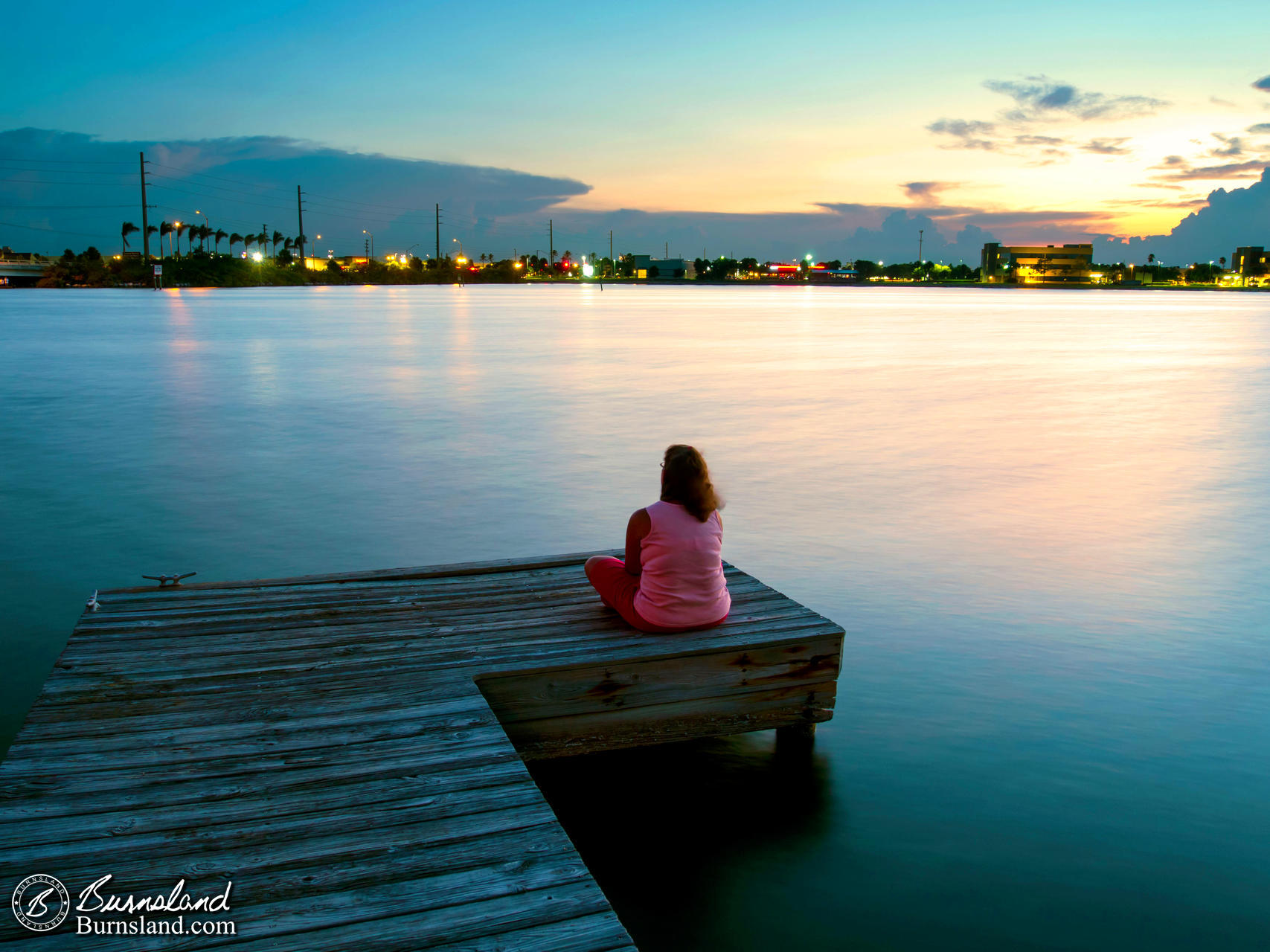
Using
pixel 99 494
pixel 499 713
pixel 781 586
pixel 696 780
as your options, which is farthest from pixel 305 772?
pixel 99 494

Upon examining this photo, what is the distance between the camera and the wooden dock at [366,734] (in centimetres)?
332

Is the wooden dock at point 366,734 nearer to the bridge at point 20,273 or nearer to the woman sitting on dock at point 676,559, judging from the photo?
the woman sitting on dock at point 676,559

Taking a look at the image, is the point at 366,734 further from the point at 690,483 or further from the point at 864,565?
the point at 864,565

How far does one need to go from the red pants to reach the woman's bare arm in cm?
5

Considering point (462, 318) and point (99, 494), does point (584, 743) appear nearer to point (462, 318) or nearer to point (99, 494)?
point (99, 494)

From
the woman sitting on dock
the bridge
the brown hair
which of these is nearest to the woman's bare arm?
the woman sitting on dock

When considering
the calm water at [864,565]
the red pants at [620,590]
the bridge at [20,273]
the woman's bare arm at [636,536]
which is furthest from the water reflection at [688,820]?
the bridge at [20,273]

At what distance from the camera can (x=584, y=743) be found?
548 cm

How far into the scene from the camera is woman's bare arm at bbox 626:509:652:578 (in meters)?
5.67

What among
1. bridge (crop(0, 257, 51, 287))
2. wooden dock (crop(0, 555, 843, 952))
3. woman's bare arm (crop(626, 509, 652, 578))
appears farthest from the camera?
bridge (crop(0, 257, 51, 287))

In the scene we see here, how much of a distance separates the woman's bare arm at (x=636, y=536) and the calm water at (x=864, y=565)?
1.32 meters

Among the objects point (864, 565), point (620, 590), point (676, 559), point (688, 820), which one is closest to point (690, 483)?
point (676, 559)

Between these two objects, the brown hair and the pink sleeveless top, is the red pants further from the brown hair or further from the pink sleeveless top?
the brown hair

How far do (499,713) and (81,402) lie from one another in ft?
66.5
